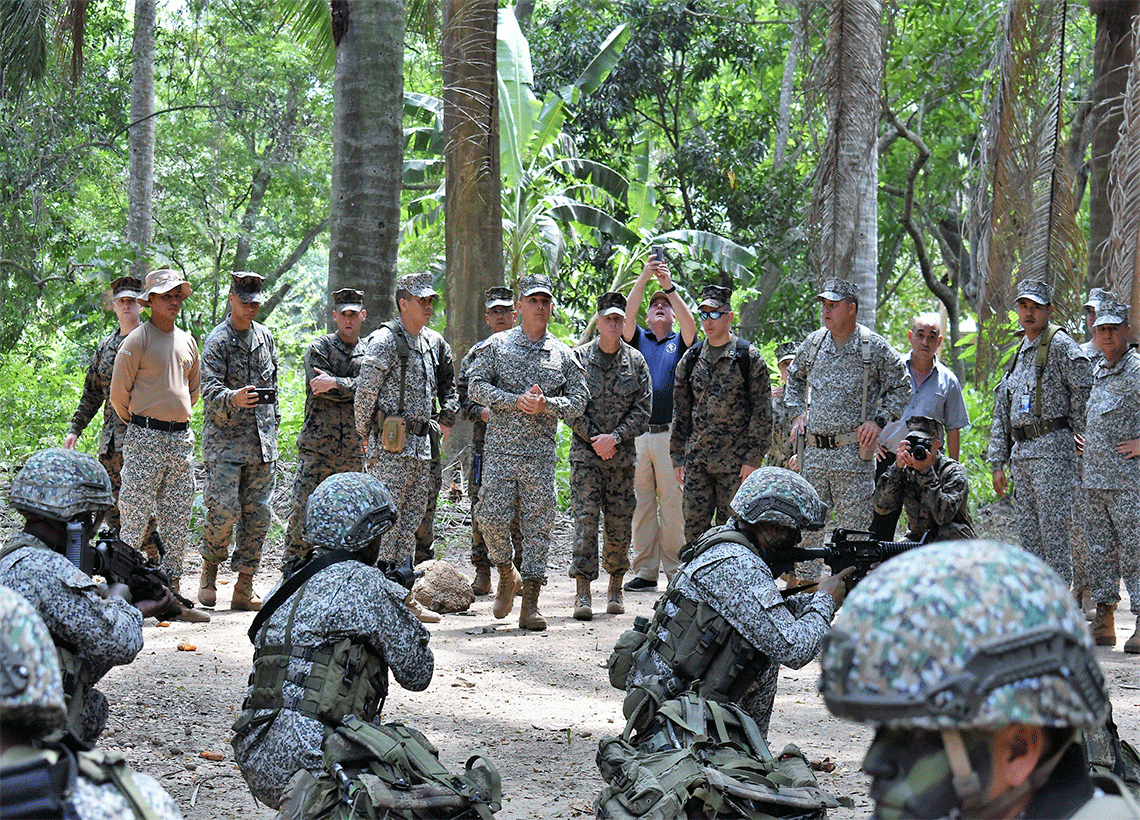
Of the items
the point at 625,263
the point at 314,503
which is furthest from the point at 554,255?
the point at 314,503

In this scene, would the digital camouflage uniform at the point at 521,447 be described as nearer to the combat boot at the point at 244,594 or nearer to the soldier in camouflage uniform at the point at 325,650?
the combat boot at the point at 244,594

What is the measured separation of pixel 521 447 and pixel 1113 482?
3.82m

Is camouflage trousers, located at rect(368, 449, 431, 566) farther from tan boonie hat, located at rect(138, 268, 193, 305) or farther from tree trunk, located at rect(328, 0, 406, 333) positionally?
tree trunk, located at rect(328, 0, 406, 333)

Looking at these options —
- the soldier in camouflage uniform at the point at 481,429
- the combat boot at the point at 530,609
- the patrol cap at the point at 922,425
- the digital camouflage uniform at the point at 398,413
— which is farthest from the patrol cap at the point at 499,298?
the patrol cap at the point at 922,425

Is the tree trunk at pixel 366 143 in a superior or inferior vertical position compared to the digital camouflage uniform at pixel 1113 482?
superior

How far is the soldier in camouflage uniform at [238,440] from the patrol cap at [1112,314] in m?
5.52

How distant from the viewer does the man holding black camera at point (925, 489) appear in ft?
21.4

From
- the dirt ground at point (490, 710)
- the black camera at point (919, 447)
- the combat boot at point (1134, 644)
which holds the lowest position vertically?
the dirt ground at point (490, 710)

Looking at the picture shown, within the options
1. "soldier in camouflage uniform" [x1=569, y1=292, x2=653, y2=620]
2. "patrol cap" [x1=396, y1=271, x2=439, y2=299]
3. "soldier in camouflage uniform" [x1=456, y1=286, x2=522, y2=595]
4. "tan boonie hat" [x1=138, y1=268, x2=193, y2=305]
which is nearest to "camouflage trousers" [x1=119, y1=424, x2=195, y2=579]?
"tan boonie hat" [x1=138, y1=268, x2=193, y2=305]

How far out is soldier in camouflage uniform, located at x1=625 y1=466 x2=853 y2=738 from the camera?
416 centimetres

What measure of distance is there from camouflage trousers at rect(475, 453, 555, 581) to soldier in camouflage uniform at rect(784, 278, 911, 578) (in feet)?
6.02

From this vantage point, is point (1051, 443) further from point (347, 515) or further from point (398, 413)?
point (347, 515)

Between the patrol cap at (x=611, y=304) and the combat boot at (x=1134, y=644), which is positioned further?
the patrol cap at (x=611, y=304)

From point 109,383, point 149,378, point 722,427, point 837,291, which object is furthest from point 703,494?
point 109,383
